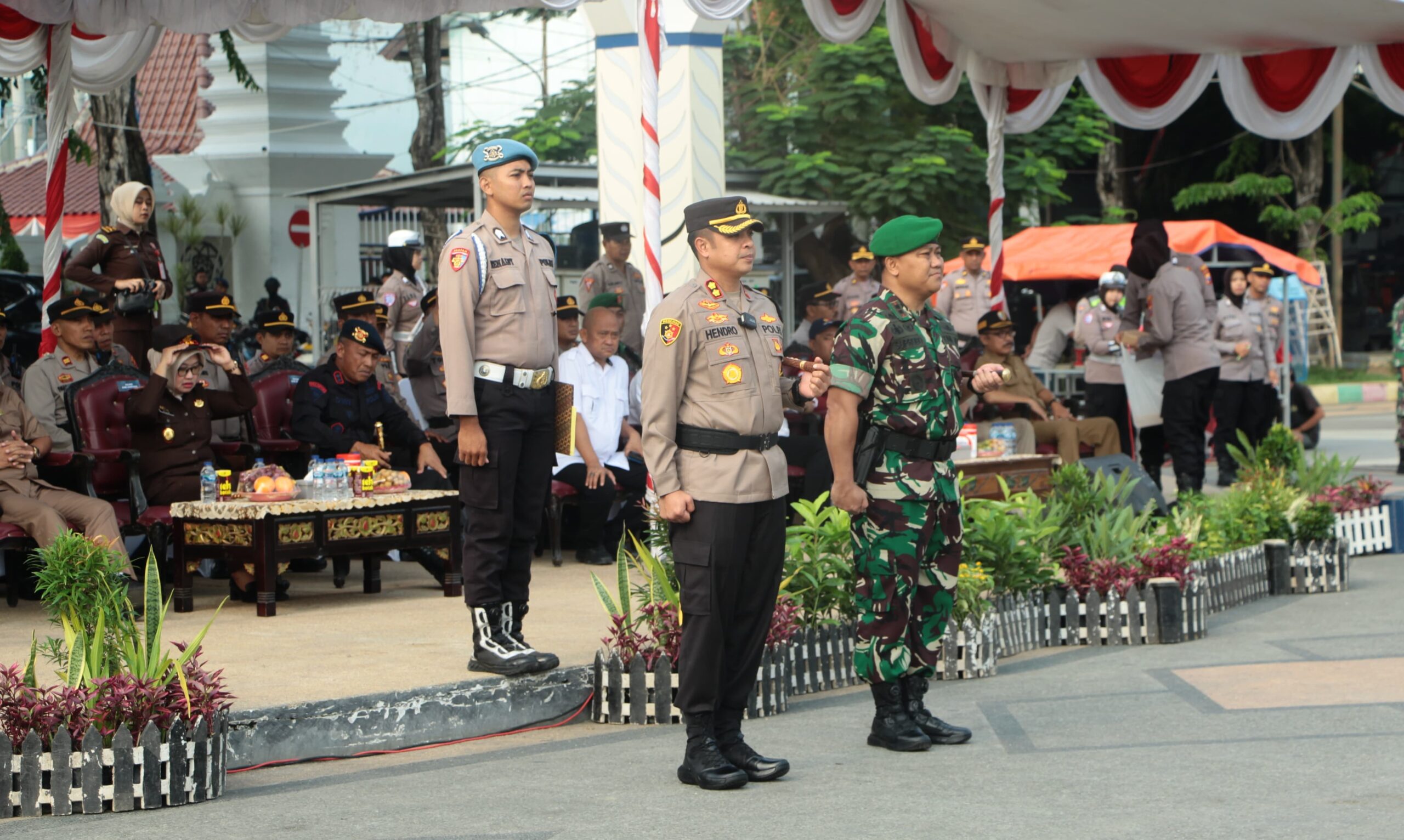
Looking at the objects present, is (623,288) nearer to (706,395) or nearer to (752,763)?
(706,395)

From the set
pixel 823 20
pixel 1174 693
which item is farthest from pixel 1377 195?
pixel 1174 693

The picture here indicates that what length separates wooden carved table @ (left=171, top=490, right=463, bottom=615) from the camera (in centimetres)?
838

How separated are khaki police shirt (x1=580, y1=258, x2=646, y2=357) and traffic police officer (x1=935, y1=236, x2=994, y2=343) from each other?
3.22 meters


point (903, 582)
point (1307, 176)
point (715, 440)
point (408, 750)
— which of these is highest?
point (1307, 176)

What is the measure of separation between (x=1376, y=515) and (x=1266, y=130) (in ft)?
9.56

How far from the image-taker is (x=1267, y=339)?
15586 mm

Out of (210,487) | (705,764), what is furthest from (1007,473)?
(705,764)

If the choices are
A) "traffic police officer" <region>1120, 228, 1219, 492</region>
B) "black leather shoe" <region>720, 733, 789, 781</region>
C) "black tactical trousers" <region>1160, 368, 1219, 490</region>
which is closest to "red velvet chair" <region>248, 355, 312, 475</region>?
"black leather shoe" <region>720, 733, 789, 781</region>

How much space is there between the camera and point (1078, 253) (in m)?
21.5

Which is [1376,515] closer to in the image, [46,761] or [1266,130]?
[1266,130]

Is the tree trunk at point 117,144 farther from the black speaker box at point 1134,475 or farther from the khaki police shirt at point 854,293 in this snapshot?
the black speaker box at point 1134,475

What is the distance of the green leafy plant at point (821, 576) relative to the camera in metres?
7.53

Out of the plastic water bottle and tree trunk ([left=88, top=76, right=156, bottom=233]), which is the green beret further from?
tree trunk ([left=88, top=76, right=156, bottom=233])

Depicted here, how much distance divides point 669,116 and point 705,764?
28.1 feet
